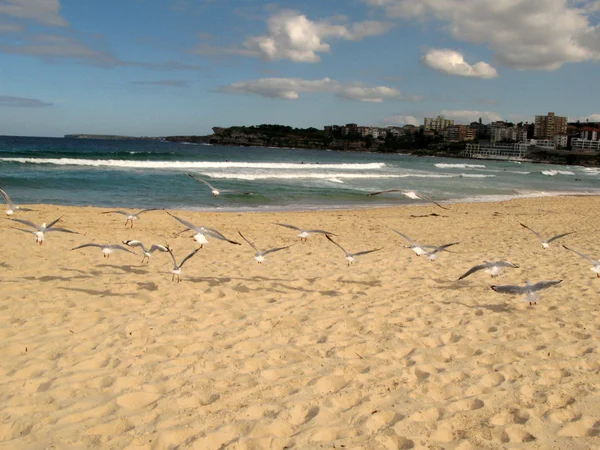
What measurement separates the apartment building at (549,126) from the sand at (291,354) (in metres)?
163

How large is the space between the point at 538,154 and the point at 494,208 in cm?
9966

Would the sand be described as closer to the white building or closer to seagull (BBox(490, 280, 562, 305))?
seagull (BBox(490, 280, 562, 305))

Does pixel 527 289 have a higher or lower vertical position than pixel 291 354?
higher

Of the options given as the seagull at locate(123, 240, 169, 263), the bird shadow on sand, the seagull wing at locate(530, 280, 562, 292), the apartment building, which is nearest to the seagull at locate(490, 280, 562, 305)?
the seagull wing at locate(530, 280, 562, 292)

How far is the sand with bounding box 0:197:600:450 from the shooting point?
310 cm

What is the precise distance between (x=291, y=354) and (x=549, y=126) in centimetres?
17096

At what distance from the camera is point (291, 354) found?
424 centimetres

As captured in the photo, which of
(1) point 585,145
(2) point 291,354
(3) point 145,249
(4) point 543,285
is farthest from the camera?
(1) point 585,145

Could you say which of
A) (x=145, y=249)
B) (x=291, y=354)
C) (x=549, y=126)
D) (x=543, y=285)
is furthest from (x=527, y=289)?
(x=549, y=126)

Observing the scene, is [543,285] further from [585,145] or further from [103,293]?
[585,145]

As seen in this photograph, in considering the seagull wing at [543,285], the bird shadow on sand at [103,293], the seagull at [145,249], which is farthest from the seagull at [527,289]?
the bird shadow on sand at [103,293]

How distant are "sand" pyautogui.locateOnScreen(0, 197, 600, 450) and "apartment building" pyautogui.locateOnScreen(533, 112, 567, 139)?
163111 millimetres

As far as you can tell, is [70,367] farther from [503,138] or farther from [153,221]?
[503,138]

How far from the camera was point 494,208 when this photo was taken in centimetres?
1838
